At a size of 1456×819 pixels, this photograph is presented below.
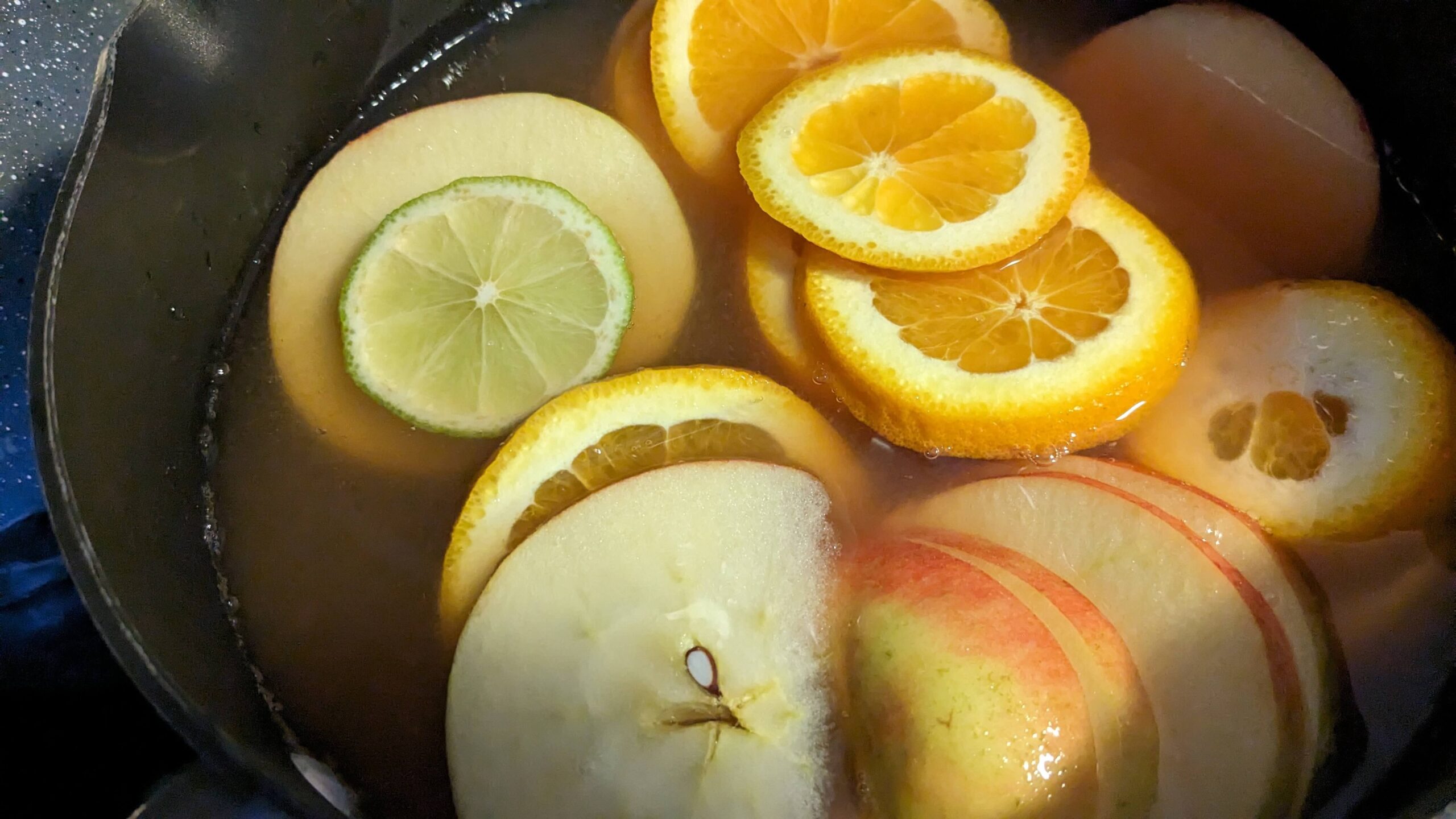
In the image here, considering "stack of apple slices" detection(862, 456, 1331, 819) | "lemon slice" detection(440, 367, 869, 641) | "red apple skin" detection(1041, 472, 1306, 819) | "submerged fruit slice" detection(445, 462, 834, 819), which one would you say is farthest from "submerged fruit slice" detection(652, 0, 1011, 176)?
"red apple skin" detection(1041, 472, 1306, 819)

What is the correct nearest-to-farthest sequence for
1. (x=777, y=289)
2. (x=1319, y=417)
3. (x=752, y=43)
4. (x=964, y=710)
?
1. (x=964, y=710)
2. (x=1319, y=417)
3. (x=777, y=289)
4. (x=752, y=43)

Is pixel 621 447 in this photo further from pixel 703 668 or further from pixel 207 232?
pixel 207 232

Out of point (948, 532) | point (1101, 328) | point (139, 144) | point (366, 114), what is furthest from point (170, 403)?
point (1101, 328)

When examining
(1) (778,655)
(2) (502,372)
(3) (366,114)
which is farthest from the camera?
A: (3) (366,114)

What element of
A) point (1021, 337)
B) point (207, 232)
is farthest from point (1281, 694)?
point (207, 232)

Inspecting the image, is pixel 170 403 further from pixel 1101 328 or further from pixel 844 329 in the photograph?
pixel 1101 328

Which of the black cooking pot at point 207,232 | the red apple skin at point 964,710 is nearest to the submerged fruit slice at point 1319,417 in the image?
the black cooking pot at point 207,232
